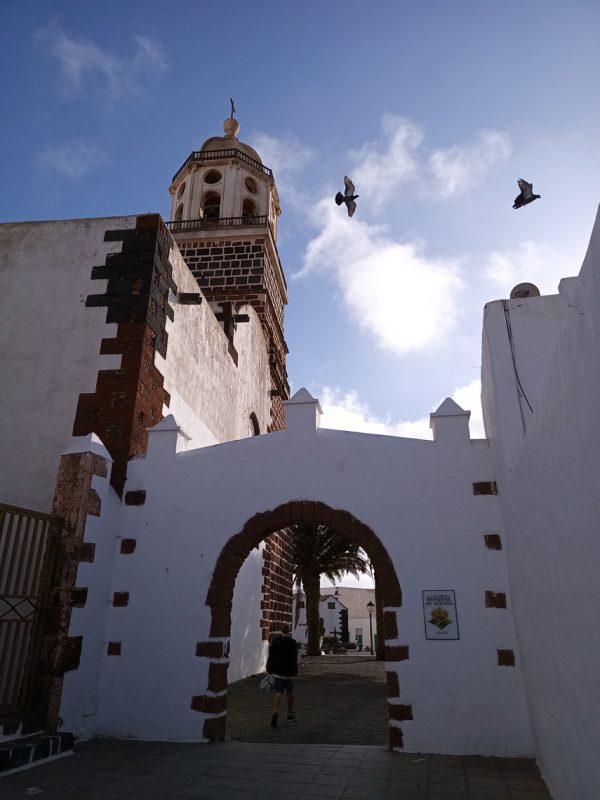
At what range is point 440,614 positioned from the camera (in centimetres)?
590

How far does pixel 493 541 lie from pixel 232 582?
9.75 feet

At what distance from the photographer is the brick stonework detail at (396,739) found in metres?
5.59

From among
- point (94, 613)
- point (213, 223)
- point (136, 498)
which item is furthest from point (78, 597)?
point (213, 223)

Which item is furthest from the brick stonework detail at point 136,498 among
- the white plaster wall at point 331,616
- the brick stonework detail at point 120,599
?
the white plaster wall at point 331,616

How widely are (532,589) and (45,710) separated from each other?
477 cm

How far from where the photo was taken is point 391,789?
4.47 m

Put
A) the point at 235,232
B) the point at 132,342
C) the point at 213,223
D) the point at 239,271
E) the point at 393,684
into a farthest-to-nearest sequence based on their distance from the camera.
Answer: the point at 213,223 < the point at 235,232 < the point at 239,271 < the point at 132,342 < the point at 393,684

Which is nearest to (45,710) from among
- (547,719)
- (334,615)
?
(547,719)

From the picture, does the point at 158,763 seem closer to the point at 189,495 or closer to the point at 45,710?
the point at 45,710

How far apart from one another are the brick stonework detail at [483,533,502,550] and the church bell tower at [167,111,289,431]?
10.3m

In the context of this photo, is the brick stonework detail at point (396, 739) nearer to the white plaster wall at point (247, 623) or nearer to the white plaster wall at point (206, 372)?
the white plaster wall at point (206, 372)

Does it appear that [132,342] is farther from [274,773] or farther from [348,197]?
[274,773]

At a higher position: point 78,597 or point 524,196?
point 524,196

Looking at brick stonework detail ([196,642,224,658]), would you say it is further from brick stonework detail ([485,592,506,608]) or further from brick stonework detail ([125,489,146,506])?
brick stonework detail ([485,592,506,608])
